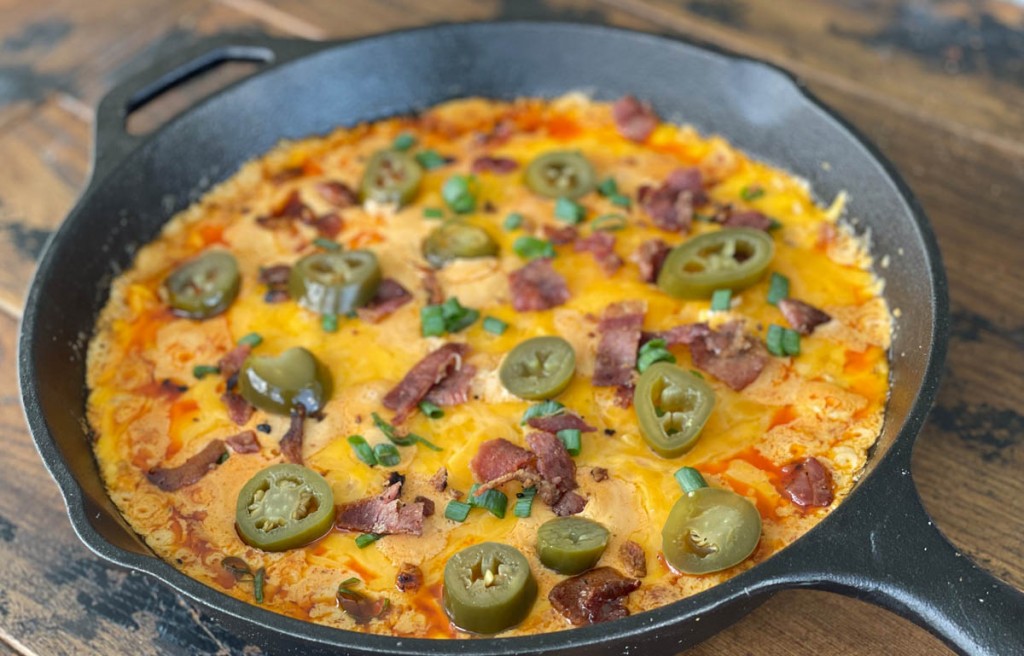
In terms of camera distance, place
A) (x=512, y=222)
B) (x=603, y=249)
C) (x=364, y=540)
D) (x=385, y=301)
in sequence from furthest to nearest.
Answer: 1. (x=512, y=222)
2. (x=603, y=249)
3. (x=385, y=301)
4. (x=364, y=540)

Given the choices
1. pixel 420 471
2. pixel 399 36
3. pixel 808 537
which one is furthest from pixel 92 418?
pixel 808 537

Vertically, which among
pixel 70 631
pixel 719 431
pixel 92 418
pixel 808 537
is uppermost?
pixel 808 537

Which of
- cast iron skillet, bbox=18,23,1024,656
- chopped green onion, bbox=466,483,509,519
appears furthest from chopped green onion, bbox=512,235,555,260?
chopped green onion, bbox=466,483,509,519

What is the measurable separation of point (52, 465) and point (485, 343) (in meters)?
1.46

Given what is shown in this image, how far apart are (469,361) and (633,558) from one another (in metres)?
0.96

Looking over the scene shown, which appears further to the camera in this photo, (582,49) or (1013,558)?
(582,49)

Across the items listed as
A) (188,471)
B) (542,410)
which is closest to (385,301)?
(542,410)

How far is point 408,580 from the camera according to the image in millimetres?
2881

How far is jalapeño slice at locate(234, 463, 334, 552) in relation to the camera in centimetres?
296

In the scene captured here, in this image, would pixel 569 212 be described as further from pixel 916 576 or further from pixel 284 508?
pixel 916 576

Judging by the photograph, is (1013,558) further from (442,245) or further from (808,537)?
(442,245)

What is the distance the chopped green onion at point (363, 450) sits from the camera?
10.5 feet

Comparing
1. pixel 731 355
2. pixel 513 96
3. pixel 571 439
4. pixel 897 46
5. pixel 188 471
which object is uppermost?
pixel 897 46

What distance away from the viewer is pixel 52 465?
8.94ft
